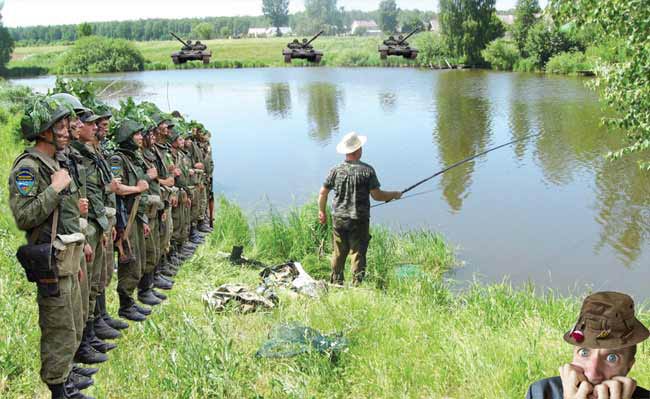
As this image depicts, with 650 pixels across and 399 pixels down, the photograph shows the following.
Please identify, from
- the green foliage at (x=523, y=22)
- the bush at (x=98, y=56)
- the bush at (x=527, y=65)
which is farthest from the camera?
the green foliage at (x=523, y=22)

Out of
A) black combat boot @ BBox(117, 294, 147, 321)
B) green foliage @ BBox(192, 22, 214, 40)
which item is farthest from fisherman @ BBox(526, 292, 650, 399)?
green foliage @ BBox(192, 22, 214, 40)

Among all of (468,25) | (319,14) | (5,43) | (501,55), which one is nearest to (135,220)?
(5,43)

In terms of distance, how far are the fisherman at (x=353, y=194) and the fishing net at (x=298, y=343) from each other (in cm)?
239

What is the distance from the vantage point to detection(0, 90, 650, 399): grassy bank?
4789mm

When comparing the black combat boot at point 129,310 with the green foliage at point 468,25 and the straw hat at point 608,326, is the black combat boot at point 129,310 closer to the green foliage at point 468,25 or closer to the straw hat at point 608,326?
the straw hat at point 608,326

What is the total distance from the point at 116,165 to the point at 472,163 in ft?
46.0

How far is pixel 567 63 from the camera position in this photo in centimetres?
3344

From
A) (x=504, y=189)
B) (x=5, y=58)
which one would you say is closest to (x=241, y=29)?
(x=5, y=58)

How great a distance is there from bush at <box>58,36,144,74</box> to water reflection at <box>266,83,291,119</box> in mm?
6553

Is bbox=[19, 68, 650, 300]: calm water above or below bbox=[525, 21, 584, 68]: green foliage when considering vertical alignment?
below

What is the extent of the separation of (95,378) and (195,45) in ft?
17.4

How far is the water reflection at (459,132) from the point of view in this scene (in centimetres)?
1678

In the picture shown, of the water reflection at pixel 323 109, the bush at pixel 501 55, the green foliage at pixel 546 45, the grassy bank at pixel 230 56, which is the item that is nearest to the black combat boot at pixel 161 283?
the grassy bank at pixel 230 56

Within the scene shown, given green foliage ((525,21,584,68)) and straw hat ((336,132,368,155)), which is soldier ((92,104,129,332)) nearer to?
straw hat ((336,132,368,155))
